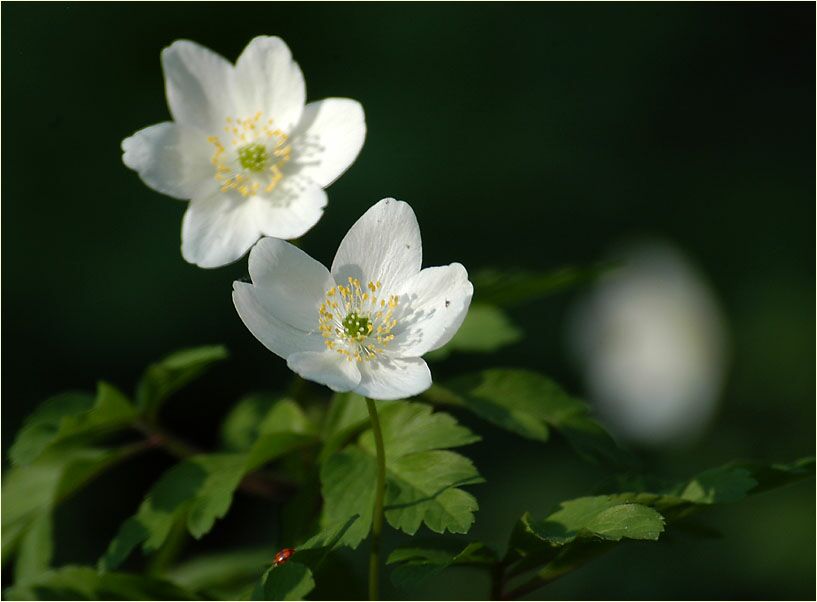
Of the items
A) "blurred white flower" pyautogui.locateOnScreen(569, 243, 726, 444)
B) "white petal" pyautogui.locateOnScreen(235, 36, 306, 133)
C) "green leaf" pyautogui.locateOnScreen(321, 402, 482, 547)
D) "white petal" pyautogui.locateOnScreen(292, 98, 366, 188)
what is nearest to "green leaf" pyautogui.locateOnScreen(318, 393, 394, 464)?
"green leaf" pyautogui.locateOnScreen(321, 402, 482, 547)

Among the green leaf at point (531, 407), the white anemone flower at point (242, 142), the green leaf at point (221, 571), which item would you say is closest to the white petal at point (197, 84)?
the white anemone flower at point (242, 142)

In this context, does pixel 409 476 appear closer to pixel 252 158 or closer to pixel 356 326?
pixel 356 326

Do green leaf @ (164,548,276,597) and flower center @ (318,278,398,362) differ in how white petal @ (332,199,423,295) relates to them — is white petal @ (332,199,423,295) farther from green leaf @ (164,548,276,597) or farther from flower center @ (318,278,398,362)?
green leaf @ (164,548,276,597)

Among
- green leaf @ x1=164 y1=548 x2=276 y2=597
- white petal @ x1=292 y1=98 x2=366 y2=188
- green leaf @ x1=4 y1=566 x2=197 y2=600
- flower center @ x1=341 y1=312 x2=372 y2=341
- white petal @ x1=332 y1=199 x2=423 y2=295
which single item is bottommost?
green leaf @ x1=164 y1=548 x2=276 y2=597

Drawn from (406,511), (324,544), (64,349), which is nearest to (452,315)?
(406,511)

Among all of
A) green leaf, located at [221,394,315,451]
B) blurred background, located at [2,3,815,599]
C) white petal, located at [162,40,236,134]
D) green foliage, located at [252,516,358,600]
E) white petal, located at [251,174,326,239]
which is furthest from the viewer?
blurred background, located at [2,3,815,599]

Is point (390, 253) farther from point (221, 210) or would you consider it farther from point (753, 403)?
point (753, 403)

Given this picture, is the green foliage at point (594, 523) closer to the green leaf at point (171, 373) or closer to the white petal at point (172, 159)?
the green leaf at point (171, 373)
